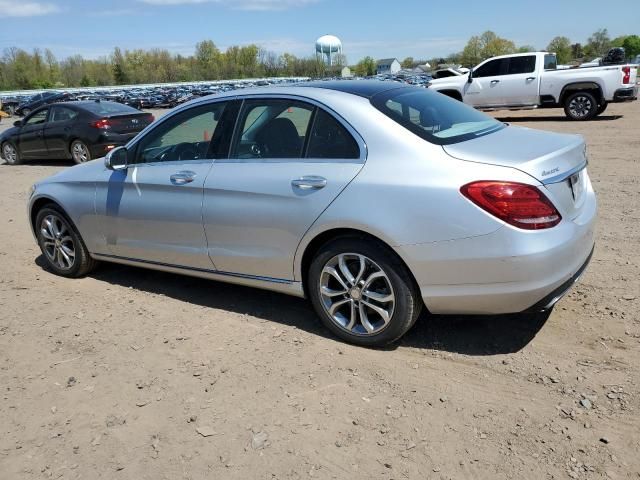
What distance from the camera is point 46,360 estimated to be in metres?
3.87

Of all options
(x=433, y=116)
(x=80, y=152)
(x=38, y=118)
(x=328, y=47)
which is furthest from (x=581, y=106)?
(x=328, y=47)

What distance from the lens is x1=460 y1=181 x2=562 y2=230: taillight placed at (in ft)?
9.96

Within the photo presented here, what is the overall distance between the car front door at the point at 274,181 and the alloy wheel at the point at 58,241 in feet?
6.12

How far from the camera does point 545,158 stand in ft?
10.6

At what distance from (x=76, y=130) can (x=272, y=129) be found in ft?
34.7

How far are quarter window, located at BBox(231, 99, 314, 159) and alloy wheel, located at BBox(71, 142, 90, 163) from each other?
33.0 feet

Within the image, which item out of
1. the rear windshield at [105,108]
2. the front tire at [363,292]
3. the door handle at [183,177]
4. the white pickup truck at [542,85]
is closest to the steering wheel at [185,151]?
the door handle at [183,177]

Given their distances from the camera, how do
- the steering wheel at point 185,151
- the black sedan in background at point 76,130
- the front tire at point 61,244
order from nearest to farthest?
the steering wheel at point 185,151
the front tire at point 61,244
the black sedan in background at point 76,130

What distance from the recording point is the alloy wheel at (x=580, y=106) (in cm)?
1531

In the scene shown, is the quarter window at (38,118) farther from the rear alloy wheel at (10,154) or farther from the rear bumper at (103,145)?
the rear bumper at (103,145)

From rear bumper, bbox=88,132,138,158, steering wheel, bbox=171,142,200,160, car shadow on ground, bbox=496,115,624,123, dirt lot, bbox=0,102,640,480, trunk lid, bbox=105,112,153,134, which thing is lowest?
dirt lot, bbox=0,102,640,480

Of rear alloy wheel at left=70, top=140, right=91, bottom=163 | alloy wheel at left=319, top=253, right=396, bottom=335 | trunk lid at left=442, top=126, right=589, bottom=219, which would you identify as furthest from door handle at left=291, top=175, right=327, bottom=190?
rear alloy wheel at left=70, top=140, right=91, bottom=163

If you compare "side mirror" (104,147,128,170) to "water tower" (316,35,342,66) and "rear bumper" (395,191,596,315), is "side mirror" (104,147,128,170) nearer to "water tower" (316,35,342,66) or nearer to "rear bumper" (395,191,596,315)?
"rear bumper" (395,191,596,315)

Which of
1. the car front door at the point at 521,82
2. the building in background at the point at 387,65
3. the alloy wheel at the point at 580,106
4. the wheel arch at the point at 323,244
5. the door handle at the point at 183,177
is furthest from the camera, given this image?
the building in background at the point at 387,65
